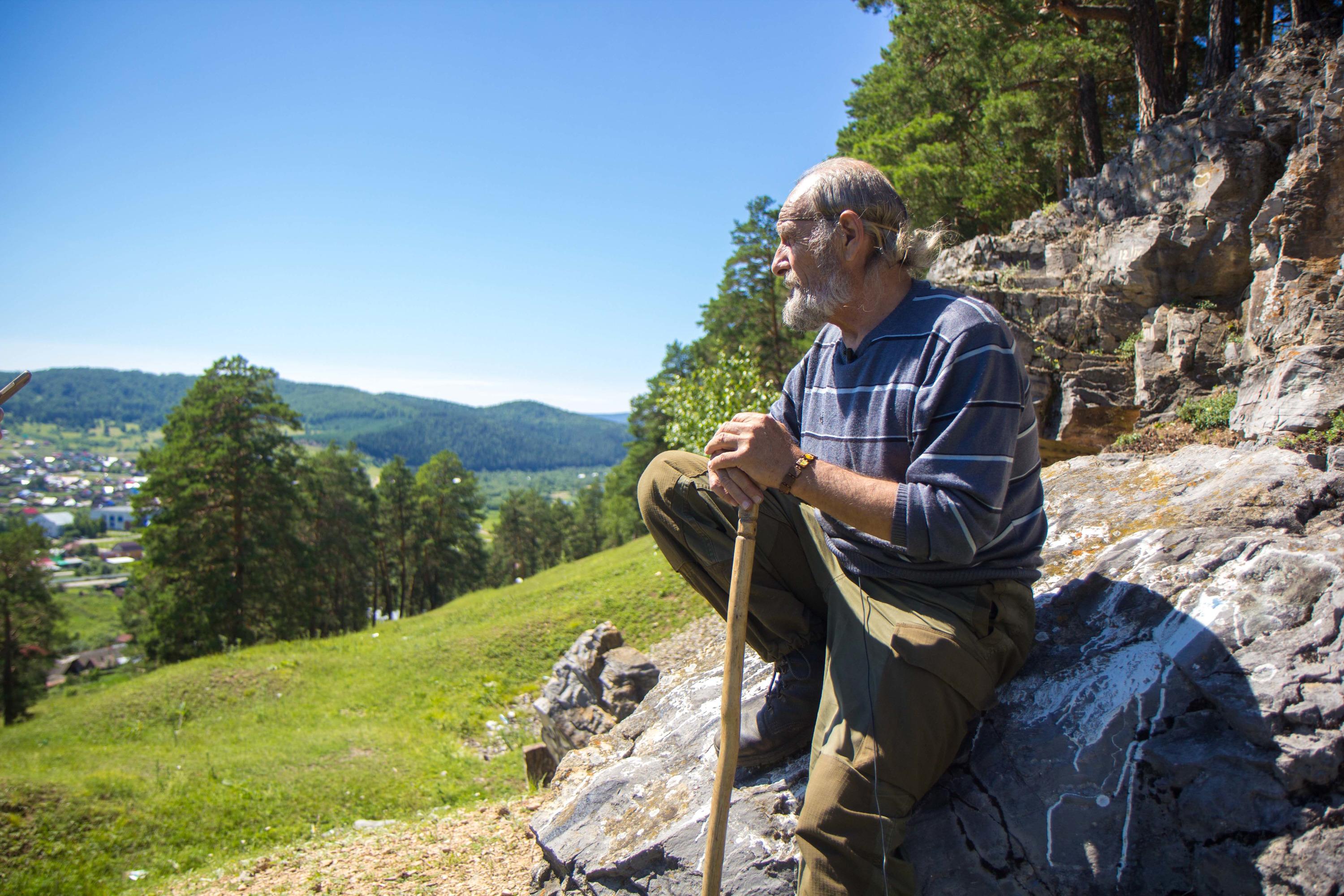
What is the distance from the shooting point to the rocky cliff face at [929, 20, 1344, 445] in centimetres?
737

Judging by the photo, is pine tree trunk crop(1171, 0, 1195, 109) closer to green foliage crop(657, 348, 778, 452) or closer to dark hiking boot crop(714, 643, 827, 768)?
green foliage crop(657, 348, 778, 452)

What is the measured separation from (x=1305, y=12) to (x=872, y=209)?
38.5 ft

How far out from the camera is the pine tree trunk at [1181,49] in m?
13.1

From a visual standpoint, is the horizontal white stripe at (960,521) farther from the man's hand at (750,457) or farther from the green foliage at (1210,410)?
the green foliage at (1210,410)

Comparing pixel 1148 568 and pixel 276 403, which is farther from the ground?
pixel 276 403

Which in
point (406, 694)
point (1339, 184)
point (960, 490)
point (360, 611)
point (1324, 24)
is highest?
point (1324, 24)

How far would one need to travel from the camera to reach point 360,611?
1709 inches

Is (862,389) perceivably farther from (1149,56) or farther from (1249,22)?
(1249,22)

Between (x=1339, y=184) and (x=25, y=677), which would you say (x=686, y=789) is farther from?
(x=25, y=677)

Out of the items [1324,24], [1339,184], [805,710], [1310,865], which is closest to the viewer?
[1310,865]

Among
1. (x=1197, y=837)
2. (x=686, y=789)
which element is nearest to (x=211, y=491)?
(x=686, y=789)

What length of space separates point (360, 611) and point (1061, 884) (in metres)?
46.7

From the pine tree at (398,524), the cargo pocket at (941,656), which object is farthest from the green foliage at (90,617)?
the cargo pocket at (941,656)

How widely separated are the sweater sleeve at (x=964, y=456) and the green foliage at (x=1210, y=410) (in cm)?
599
